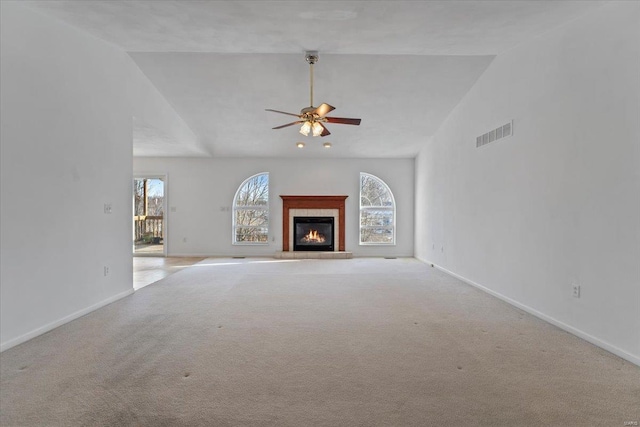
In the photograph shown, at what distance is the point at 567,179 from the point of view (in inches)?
124

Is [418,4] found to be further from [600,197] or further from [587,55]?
[600,197]

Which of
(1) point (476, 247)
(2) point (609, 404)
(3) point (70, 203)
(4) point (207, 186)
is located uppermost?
(4) point (207, 186)

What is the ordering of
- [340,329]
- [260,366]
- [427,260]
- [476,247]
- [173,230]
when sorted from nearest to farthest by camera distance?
[260,366] < [340,329] < [476,247] < [427,260] < [173,230]

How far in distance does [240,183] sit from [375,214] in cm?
354

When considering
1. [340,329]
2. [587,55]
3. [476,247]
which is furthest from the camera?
[476,247]

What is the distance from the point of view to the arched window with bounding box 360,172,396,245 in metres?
8.58

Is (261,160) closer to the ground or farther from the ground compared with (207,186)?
farther from the ground

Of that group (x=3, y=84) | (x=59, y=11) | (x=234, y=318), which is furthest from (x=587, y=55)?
(x=3, y=84)

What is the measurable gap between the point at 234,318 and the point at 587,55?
412 centimetres

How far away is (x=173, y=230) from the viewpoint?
8.28 metres

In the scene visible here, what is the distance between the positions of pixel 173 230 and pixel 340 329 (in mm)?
6460

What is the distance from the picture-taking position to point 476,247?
4.95 m

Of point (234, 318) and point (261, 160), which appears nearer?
point (234, 318)

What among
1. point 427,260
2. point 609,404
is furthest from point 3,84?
point 427,260
